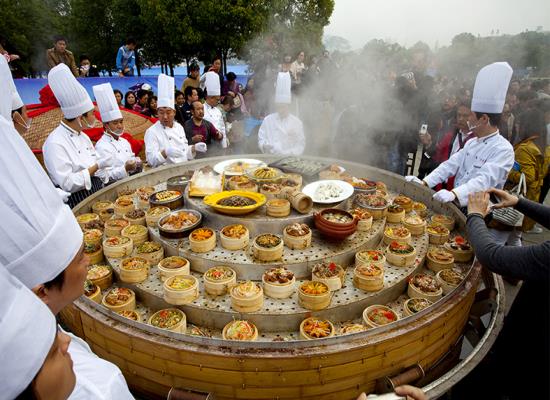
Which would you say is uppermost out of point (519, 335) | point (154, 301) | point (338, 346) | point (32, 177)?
point (32, 177)

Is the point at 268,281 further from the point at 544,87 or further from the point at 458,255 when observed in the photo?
the point at 544,87

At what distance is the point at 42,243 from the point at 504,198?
3849 mm

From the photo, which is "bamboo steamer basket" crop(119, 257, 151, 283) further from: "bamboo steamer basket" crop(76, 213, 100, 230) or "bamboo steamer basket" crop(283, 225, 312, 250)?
"bamboo steamer basket" crop(283, 225, 312, 250)

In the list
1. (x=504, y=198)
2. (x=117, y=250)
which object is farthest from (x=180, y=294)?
(x=504, y=198)

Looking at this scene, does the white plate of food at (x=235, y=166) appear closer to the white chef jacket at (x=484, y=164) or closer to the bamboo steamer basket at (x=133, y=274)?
the bamboo steamer basket at (x=133, y=274)

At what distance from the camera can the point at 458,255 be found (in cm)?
430

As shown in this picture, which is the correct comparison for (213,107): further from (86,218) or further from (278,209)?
(278,209)

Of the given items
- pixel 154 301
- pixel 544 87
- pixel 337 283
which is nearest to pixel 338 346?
pixel 337 283

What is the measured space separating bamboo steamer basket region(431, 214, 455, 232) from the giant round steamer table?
2.43 feet

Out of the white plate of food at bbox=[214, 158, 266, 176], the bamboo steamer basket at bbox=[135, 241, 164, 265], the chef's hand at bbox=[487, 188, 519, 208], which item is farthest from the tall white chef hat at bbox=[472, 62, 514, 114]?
the bamboo steamer basket at bbox=[135, 241, 164, 265]

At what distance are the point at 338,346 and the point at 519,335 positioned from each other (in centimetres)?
134

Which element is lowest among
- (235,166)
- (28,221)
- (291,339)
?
(291,339)

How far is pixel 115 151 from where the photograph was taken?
240 inches

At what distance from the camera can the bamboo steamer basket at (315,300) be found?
3361mm
